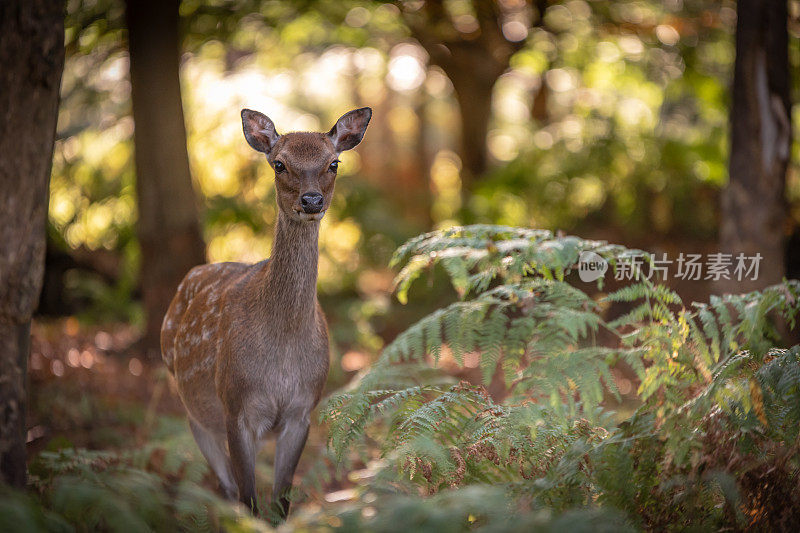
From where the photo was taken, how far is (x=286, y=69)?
12094 millimetres

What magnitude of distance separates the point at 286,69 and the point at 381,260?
4.53m

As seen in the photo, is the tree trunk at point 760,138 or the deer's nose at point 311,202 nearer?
the deer's nose at point 311,202

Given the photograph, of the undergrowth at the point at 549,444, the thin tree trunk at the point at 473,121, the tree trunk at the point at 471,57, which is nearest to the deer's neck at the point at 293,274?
the undergrowth at the point at 549,444

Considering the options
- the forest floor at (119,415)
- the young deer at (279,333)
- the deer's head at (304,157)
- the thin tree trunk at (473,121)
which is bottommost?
the forest floor at (119,415)

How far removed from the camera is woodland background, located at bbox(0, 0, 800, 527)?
6195 mm

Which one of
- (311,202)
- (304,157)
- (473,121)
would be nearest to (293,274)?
(311,202)

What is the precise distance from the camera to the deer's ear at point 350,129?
15.1 feet

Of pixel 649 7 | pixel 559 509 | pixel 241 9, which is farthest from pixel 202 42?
pixel 559 509

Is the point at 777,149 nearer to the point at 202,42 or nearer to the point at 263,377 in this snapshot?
the point at 263,377

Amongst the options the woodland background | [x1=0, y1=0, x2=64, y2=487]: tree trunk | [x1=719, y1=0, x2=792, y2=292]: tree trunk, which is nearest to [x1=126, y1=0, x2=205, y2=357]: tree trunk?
the woodland background

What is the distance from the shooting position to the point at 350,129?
467cm

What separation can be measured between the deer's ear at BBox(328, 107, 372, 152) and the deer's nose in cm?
69

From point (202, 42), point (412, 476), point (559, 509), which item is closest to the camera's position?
point (559, 509)

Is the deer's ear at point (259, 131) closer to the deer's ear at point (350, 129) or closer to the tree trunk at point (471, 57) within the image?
the deer's ear at point (350, 129)
